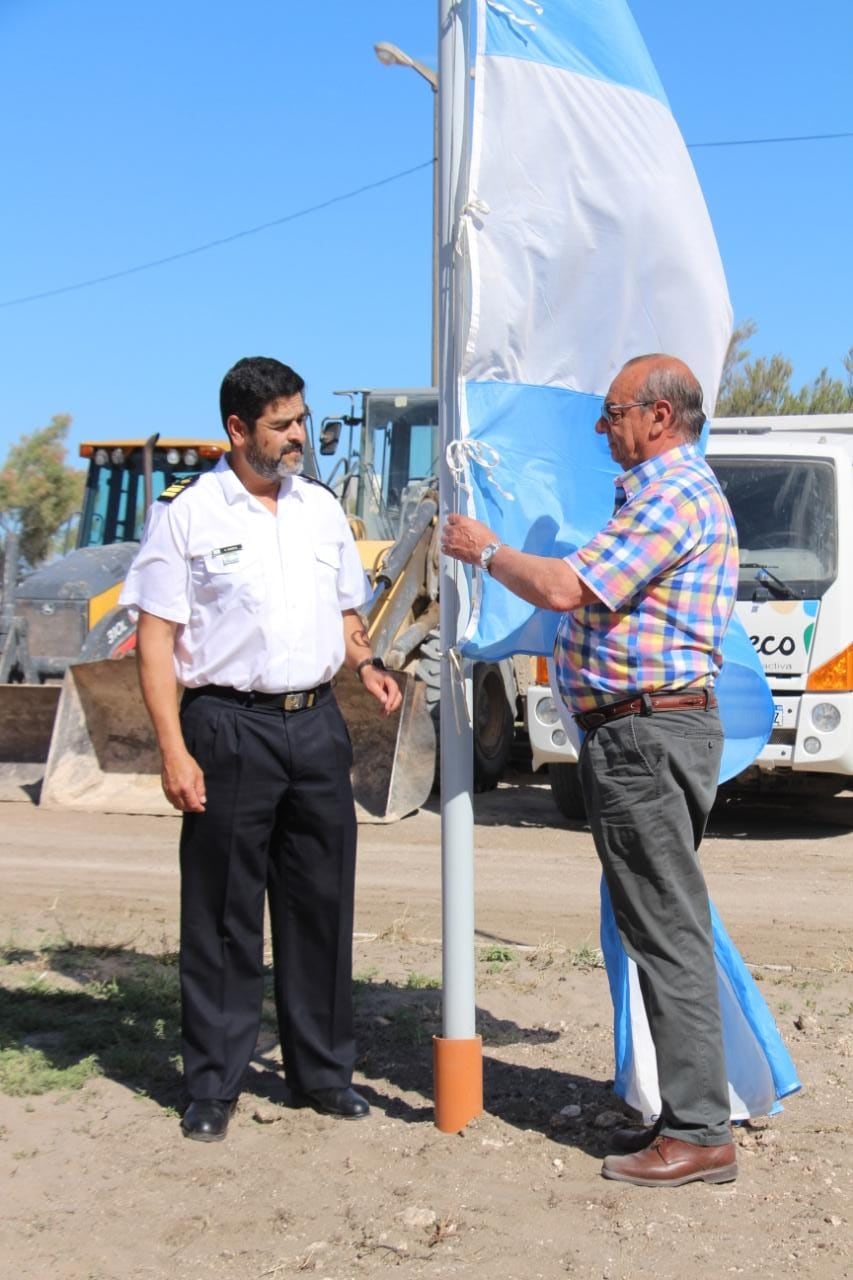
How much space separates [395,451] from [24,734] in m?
4.39

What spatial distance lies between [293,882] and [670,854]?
1.23 metres

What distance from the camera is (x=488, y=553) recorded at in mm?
4012

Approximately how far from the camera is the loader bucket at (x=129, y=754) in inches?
422

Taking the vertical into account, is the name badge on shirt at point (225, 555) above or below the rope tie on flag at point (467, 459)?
below

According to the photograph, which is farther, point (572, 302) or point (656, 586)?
point (572, 302)

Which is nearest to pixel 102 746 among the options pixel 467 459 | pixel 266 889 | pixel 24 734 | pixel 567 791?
pixel 24 734

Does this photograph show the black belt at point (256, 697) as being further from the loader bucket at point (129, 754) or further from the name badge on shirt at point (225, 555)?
the loader bucket at point (129, 754)

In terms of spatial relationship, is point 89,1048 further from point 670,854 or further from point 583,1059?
point 670,854

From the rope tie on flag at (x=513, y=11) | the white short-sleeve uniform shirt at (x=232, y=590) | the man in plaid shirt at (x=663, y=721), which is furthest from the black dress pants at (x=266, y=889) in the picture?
the rope tie on flag at (x=513, y=11)

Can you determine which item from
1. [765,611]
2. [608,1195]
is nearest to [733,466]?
[765,611]

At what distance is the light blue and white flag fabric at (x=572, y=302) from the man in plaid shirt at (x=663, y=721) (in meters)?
0.30

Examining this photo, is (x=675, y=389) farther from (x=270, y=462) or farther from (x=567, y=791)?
(x=567, y=791)

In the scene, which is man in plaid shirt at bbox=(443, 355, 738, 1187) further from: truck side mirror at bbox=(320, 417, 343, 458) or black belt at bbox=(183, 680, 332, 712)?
truck side mirror at bbox=(320, 417, 343, 458)

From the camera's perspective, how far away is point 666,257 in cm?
466
